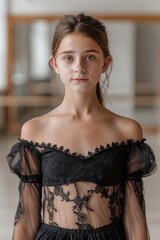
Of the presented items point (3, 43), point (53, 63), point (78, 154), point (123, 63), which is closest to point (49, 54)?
point (3, 43)

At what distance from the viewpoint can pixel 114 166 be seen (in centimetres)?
158

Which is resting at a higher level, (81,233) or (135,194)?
(135,194)

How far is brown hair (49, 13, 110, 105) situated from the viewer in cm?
156

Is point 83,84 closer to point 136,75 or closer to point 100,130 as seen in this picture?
point 100,130

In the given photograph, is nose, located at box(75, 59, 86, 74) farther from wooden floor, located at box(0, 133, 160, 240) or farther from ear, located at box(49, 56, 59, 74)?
wooden floor, located at box(0, 133, 160, 240)

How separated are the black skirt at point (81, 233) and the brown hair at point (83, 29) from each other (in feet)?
1.75

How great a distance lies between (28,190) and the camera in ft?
5.34

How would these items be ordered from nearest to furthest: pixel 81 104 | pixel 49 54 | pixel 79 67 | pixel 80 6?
pixel 79 67, pixel 81 104, pixel 49 54, pixel 80 6

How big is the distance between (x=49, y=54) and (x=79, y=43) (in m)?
9.23

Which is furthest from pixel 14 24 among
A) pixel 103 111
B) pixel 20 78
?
pixel 103 111

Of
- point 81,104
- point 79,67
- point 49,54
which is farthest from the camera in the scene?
point 49,54

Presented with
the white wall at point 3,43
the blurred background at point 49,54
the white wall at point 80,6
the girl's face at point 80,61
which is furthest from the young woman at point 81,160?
the white wall at point 3,43

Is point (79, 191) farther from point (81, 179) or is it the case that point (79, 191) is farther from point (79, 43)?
point (79, 43)

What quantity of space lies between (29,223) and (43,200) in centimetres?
8
